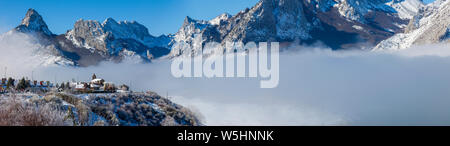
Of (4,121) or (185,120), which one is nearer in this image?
(4,121)
